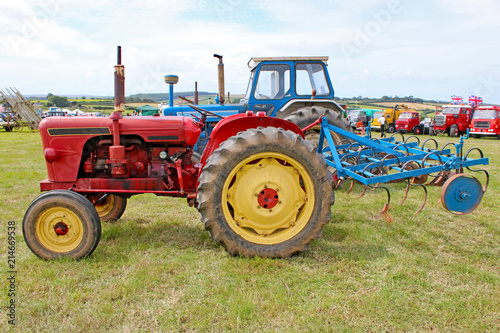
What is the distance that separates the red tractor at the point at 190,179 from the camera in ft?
9.68

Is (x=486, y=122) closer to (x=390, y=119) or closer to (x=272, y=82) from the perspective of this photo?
(x=390, y=119)

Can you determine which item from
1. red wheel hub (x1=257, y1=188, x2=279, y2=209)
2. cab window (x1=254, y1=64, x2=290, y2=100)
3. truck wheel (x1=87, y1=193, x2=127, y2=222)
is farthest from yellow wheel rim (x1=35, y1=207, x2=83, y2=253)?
cab window (x1=254, y1=64, x2=290, y2=100)

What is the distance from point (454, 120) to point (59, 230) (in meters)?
22.8

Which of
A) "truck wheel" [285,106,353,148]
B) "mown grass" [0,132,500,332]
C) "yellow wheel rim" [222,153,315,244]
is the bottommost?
"mown grass" [0,132,500,332]

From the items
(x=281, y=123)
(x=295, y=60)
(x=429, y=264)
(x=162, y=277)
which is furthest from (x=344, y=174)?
(x=295, y=60)

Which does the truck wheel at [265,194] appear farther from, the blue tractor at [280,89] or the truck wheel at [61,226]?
the blue tractor at [280,89]

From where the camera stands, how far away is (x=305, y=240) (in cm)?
306

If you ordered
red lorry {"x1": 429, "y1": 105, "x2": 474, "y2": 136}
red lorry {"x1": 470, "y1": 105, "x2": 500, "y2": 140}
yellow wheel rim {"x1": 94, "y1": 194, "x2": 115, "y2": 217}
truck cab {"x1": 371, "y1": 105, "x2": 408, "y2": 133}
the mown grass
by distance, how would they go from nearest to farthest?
the mown grass → yellow wheel rim {"x1": 94, "y1": 194, "x2": 115, "y2": 217} → red lorry {"x1": 470, "y1": 105, "x2": 500, "y2": 140} → red lorry {"x1": 429, "y1": 105, "x2": 474, "y2": 136} → truck cab {"x1": 371, "y1": 105, "x2": 408, "y2": 133}

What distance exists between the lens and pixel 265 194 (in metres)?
3.07

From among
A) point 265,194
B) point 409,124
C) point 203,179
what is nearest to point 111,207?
point 203,179

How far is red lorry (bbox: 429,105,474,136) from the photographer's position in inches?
810

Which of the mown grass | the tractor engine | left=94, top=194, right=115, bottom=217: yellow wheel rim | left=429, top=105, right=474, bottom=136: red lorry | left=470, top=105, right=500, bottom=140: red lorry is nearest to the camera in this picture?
the mown grass

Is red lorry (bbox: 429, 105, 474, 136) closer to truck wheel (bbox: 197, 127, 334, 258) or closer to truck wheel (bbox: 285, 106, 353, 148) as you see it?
truck wheel (bbox: 285, 106, 353, 148)

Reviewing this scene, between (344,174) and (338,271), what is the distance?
1.17 metres
